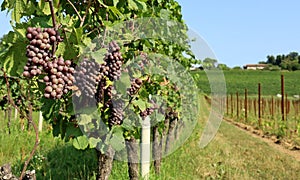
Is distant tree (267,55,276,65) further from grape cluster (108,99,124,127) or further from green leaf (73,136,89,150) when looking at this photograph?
green leaf (73,136,89,150)

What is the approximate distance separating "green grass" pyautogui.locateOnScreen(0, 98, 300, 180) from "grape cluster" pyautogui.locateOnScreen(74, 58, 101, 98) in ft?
9.33

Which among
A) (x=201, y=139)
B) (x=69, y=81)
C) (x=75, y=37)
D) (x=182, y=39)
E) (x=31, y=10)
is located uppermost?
(x=182, y=39)

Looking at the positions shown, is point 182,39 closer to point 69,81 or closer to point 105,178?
point 105,178

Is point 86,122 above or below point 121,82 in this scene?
below

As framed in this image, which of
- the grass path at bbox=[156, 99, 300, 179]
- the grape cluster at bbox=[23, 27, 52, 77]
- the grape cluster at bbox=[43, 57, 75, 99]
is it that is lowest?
the grass path at bbox=[156, 99, 300, 179]

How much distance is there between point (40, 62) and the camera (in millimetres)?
1686

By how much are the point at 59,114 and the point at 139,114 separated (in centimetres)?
89

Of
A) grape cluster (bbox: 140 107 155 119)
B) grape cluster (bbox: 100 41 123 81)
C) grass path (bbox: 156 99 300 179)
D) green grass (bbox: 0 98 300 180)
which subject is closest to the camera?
Answer: grape cluster (bbox: 100 41 123 81)

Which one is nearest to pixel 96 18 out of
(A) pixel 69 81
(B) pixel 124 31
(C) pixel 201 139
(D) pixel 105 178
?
(B) pixel 124 31

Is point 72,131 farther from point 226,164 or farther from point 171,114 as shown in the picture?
point 226,164

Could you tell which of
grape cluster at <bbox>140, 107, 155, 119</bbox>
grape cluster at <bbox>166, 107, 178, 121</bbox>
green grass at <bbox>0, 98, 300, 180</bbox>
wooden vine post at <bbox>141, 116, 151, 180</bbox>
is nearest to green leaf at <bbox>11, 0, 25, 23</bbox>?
grape cluster at <bbox>140, 107, 155, 119</bbox>

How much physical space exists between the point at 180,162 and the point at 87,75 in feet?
16.4

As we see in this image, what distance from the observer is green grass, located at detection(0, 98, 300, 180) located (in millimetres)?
5889

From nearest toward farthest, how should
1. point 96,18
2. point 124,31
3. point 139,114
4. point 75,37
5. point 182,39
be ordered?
point 75,37 < point 96,18 < point 124,31 < point 139,114 < point 182,39
